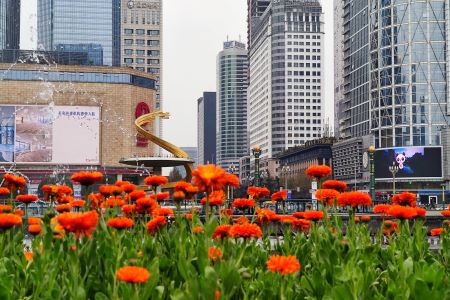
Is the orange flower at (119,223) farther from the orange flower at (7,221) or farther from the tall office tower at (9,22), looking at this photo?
the tall office tower at (9,22)

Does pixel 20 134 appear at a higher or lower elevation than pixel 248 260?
higher

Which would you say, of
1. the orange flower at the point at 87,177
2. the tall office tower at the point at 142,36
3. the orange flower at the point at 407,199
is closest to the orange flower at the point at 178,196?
the orange flower at the point at 87,177

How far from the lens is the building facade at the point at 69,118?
81.5 meters

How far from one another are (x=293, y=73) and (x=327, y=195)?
172m

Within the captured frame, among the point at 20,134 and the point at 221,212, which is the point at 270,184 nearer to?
the point at 20,134

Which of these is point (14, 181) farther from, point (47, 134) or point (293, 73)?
point (293, 73)

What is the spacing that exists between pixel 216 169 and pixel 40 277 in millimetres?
1586

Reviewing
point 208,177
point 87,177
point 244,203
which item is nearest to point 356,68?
point 244,203

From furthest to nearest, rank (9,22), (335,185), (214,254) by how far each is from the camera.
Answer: (9,22), (335,185), (214,254)

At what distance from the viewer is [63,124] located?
82188mm

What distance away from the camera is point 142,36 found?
463 ft

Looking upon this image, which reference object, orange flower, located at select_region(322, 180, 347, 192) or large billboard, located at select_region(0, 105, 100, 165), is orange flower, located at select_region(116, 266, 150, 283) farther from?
large billboard, located at select_region(0, 105, 100, 165)

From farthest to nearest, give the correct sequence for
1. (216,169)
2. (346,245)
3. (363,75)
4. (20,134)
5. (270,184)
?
(270,184), (363,75), (20,134), (346,245), (216,169)

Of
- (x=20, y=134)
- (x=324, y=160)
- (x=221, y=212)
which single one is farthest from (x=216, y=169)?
(x=324, y=160)
